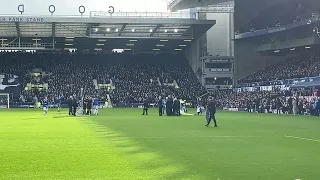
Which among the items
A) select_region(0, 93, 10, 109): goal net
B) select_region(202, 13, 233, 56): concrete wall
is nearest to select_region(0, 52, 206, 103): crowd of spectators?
select_region(0, 93, 10, 109): goal net

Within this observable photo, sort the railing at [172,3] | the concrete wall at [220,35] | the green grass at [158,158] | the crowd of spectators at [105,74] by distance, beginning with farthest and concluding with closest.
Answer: the railing at [172,3] < the concrete wall at [220,35] < the crowd of spectators at [105,74] < the green grass at [158,158]

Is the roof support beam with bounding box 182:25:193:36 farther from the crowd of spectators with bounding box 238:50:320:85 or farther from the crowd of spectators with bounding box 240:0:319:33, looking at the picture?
the crowd of spectators with bounding box 238:50:320:85

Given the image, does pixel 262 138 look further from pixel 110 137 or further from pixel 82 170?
pixel 82 170

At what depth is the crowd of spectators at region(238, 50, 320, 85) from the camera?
5913cm

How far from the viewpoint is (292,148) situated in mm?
16391

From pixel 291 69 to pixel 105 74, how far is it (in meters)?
31.1

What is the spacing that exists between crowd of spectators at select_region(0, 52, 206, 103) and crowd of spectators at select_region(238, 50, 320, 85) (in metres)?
10.2

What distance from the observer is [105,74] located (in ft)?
270

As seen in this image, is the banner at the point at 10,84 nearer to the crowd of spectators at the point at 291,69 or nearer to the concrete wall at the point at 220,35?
the concrete wall at the point at 220,35

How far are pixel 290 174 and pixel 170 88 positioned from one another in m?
68.8

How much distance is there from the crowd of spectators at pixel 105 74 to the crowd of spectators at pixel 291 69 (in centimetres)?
1023

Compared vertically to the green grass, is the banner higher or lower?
higher

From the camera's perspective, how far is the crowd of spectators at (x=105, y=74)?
75438mm

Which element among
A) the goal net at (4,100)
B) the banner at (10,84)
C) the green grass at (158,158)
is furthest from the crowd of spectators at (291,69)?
the green grass at (158,158)
